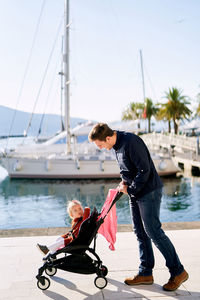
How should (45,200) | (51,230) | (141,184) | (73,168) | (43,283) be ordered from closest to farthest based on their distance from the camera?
(141,184), (43,283), (51,230), (45,200), (73,168)

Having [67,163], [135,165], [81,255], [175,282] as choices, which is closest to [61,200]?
[67,163]

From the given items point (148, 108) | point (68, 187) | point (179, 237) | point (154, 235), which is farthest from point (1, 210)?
point (148, 108)

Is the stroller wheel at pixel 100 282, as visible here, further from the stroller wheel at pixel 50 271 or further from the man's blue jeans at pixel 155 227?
the stroller wheel at pixel 50 271

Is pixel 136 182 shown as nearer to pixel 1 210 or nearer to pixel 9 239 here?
pixel 9 239

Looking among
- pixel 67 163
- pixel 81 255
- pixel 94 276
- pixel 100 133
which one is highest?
pixel 100 133

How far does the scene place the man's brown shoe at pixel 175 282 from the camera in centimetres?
299

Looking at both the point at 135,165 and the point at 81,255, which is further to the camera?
the point at 81,255

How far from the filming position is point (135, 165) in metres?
2.96

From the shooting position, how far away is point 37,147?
84.5ft

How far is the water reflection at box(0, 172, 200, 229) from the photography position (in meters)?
12.6

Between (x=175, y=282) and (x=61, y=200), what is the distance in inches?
541

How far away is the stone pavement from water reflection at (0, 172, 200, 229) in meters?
7.76

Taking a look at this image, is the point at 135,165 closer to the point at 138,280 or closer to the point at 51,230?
the point at 138,280

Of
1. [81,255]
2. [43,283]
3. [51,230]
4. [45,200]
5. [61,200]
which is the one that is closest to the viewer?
[43,283]
